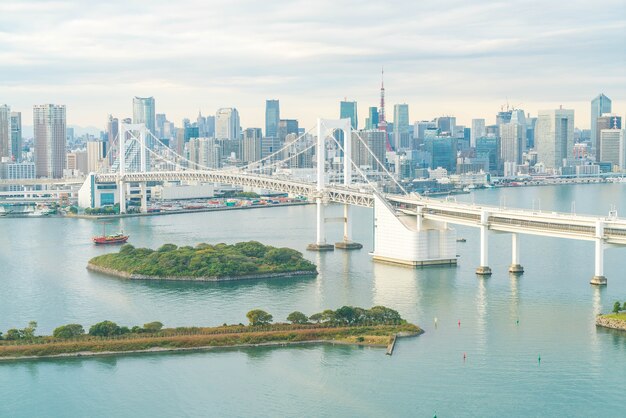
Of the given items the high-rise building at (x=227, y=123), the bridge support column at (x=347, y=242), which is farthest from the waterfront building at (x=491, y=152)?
the bridge support column at (x=347, y=242)

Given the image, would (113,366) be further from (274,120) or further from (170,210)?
(274,120)

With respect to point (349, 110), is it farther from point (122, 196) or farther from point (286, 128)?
point (122, 196)

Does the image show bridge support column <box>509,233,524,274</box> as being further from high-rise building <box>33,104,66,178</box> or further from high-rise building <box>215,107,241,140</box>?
high-rise building <box>215,107,241,140</box>

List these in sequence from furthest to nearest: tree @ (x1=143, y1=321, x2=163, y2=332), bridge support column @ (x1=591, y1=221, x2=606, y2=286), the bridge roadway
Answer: the bridge roadway < bridge support column @ (x1=591, y1=221, x2=606, y2=286) < tree @ (x1=143, y1=321, x2=163, y2=332)

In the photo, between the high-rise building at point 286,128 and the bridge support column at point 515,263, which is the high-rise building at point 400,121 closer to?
the high-rise building at point 286,128

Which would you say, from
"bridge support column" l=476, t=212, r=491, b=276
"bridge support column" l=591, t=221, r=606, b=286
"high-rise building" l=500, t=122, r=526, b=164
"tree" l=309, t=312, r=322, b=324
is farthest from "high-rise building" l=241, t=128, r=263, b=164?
"tree" l=309, t=312, r=322, b=324

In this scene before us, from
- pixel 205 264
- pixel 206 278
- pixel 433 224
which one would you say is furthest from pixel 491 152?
pixel 206 278

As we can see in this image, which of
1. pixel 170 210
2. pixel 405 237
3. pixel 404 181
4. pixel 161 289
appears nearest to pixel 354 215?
pixel 170 210
